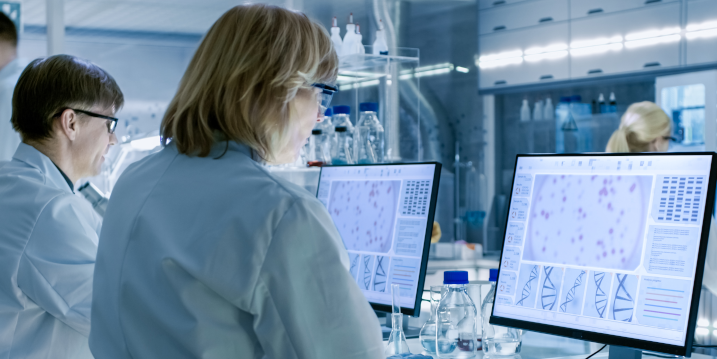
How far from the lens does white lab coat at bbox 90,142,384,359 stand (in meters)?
0.72

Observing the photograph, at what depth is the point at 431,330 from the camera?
1.32 meters

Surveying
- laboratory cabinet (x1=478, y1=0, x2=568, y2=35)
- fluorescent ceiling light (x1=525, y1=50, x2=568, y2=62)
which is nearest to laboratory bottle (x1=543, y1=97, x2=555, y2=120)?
fluorescent ceiling light (x1=525, y1=50, x2=568, y2=62)

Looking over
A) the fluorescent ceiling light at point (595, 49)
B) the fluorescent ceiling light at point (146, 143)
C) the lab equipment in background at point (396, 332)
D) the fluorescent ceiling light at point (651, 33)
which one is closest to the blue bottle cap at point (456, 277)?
the lab equipment in background at point (396, 332)

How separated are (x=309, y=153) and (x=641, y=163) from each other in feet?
3.81

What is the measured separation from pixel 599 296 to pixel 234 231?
62 centimetres

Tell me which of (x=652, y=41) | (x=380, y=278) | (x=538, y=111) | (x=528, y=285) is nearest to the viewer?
(x=528, y=285)

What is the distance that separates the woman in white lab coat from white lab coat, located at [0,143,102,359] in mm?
466

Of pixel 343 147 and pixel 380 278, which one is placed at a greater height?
pixel 343 147

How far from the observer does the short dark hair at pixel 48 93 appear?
1.43 m

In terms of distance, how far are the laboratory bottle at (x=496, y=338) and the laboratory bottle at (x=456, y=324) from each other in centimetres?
2

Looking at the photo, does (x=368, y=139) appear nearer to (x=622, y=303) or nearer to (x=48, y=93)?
(x=48, y=93)

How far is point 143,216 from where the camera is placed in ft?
2.62

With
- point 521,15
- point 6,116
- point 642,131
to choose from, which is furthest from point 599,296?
point 521,15

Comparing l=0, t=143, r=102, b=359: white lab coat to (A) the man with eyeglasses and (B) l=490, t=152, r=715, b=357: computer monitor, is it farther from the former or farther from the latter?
(B) l=490, t=152, r=715, b=357: computer monitor
